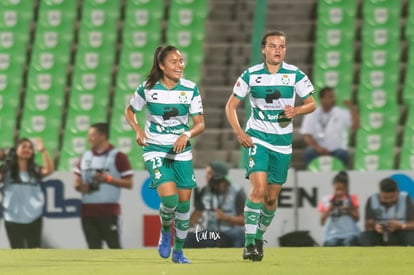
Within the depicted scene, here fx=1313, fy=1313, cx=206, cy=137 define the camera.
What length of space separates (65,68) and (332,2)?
423cm

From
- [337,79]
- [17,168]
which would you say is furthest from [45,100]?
[17,168]

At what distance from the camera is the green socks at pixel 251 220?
11086 mm

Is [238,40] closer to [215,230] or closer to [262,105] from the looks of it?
[215,230]

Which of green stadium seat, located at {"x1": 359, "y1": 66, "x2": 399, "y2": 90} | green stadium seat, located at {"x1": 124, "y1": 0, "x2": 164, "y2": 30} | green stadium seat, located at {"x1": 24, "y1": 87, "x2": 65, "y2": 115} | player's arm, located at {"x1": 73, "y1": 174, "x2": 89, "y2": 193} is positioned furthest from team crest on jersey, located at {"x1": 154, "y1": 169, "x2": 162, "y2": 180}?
green stadium seat, located at {"x1": 124, "y1": 0, "x2": 164, "y2": 30}

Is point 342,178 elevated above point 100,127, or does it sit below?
below

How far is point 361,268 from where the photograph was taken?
1045 centimetres

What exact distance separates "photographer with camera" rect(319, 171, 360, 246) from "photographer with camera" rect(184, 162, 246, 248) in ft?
3.18

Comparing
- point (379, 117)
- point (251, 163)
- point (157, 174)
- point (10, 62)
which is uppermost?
point (10, 62)

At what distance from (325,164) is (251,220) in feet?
18.8

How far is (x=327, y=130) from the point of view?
16312mm

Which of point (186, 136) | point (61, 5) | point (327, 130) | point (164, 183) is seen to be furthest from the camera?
point (61, 5)

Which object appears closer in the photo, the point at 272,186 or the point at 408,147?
the point at 272,186

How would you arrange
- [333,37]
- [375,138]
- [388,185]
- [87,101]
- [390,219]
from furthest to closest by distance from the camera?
[333,37], [87,101], [375,138], [390,219], [388,185]

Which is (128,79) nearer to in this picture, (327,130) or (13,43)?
(13,43)
